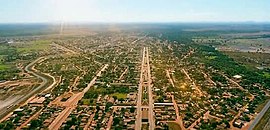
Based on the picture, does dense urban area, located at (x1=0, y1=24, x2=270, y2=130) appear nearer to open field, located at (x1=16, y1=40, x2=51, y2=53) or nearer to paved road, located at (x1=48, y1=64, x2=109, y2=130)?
paved road, located at (x1=48, y1=64, x2=109, y2=130)

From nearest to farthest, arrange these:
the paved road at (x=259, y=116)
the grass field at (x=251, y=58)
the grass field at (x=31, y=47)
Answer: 1. the paved road at (x=259, y=116)
2. the grass field at (x=251, y=58)
3. the grass field at (x=31, y=47)

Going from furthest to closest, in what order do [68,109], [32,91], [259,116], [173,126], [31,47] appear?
[31,47] → [32,91] → [68,109] → [259,116] → [173,126]

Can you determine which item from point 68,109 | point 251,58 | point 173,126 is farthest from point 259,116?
point 251,58

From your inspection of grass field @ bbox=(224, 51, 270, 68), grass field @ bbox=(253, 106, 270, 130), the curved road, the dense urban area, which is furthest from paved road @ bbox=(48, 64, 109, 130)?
grass field @ bbox=(224, 51, 270, 68)

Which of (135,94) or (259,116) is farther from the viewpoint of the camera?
(135,94)

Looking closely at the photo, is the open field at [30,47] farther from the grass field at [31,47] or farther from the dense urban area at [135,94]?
the dense urban area at [135,94]

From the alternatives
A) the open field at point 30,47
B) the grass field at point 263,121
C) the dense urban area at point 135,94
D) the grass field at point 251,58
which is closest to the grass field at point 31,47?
the open field at point 30,47

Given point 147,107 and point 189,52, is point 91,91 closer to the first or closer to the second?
point 147,107

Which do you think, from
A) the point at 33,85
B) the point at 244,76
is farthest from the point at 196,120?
the point at 33,85

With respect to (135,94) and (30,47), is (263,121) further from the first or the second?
(30,47)

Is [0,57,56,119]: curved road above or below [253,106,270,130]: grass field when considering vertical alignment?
below

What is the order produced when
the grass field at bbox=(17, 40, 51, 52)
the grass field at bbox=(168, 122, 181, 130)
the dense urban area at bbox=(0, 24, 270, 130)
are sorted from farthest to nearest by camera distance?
1. the grass field at bbox=(17, 40, 51, 52)
2. the dense urban area at bbox=(0, 24, 270, 130)
3. the grass field at bbox=(168, 122, 181, 130)

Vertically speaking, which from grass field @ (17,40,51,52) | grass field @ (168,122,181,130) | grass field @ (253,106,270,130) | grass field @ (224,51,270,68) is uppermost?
grass field @ (224,51,270,68)
